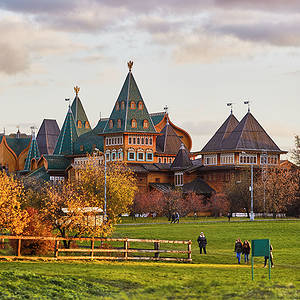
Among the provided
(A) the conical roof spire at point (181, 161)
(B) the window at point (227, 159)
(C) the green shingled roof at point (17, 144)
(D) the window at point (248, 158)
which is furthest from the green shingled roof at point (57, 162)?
(C) the green shingled roof at point (17, 144)

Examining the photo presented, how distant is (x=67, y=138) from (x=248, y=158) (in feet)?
140

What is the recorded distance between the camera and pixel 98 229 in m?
45.9

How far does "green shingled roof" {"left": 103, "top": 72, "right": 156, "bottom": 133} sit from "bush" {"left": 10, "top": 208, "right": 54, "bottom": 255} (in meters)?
85.0

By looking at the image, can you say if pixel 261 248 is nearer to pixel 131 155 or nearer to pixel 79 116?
pixel 131 155

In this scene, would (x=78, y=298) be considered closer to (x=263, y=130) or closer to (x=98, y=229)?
(x=98, y=229)

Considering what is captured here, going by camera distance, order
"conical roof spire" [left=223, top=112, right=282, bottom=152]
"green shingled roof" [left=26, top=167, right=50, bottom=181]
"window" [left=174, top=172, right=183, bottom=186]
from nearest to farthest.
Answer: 1. "conical roof spire" [left=223, top=112, right=282, bottom=152]
2. "window" [left=174, top=172, right=183, bottom=186]
3. "green shingled roof" [left=26, top=167, right=50, bottom=181]

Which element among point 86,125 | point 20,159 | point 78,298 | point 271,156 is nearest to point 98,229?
point 78,298

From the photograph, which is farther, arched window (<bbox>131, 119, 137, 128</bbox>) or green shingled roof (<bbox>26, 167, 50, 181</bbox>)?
green shingled roof (<bbox>26, 167, 50, 181</bbox>)

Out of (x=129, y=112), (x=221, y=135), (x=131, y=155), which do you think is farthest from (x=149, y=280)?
(x=221, y=135)

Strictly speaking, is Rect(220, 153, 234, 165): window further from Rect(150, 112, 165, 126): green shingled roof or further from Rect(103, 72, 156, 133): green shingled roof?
Rect(150, 112, 165, 126): green shingled roof

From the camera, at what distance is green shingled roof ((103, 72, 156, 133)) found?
132m

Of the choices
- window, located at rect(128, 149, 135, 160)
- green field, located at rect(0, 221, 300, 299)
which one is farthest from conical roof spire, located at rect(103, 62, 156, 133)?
green field, located at rect(0, 221, 300, 299)

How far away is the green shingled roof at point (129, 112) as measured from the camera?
433ft

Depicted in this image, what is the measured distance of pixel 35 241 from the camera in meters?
43.5
